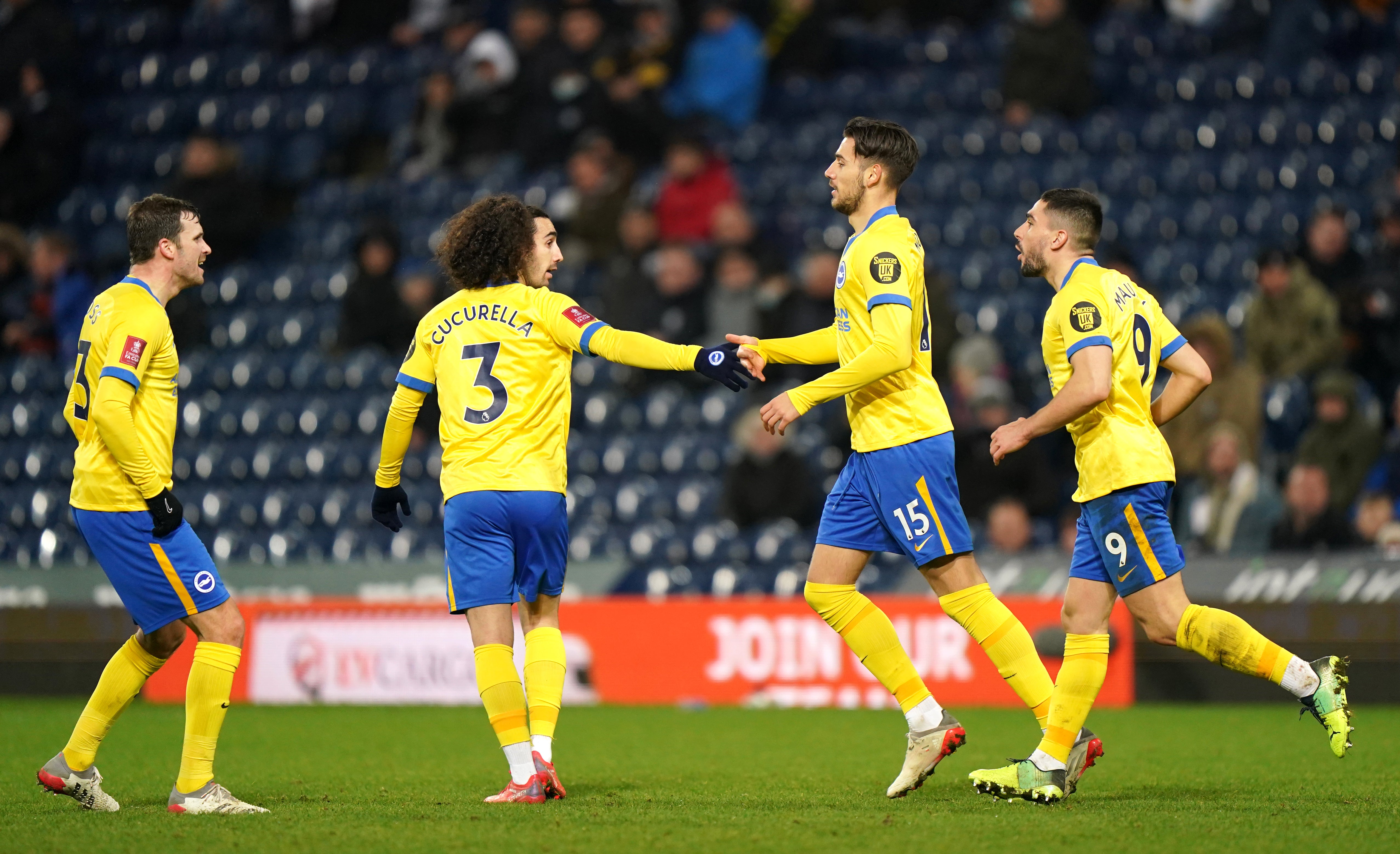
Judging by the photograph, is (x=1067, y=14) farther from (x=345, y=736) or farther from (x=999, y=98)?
(x=345, y=736)

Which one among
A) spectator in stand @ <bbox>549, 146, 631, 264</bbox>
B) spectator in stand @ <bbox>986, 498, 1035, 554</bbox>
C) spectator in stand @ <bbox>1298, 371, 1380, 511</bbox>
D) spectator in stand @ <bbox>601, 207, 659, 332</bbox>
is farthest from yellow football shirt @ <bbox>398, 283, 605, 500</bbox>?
spectator in stand @ <bbox>549, 146, 631, 264</bbox>

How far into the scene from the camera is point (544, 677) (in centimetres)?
563

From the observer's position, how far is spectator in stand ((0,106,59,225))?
627 inches

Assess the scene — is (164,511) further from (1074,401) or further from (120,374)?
(1074,401)

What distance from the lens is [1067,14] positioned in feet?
44.6

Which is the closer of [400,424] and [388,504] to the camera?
[400,424]

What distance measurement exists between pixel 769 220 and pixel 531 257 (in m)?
8.35

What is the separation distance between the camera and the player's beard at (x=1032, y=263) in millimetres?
5625

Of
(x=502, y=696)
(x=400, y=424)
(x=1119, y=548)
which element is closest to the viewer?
(x=1119, y=548)

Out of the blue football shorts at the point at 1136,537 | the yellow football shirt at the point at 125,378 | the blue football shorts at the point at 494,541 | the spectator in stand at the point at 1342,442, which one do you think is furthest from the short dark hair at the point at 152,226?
the spectator in stand at the point at 1342,442

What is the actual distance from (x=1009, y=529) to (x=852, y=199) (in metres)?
5.30

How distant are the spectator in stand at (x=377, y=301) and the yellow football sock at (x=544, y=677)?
8460 millimetres

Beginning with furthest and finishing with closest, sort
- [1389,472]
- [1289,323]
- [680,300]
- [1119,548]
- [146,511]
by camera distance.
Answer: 1. [680,300]
2. [1289,323]
3. [1389,472]
4. [146,511]
5. [1119,548]

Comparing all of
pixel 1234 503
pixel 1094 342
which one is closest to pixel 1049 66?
pixel 1234 503
